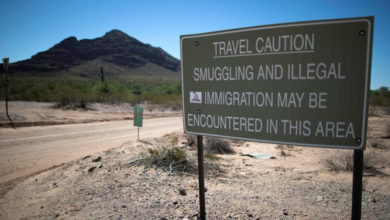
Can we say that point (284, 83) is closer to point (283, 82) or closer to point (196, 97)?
point (283, 82)

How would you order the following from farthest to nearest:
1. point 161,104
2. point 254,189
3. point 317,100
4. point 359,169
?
1. point 161,104
2. point 254,189
3. point 317,100
4. point 359,169

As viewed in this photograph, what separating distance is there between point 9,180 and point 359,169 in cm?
677

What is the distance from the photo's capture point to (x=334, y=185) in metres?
4.91

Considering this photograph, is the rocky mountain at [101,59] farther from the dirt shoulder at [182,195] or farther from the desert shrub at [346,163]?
the desert shrub at [346,163]

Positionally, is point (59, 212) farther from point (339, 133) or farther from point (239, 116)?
point (339, 133)

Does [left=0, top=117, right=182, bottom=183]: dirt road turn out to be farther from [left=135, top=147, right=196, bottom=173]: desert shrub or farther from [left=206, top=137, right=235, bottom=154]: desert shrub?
[left=135, top=147, right=196, bottom=173]: desert shrub

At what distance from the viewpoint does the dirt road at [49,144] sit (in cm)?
699

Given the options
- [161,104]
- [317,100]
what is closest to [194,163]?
[317,100]

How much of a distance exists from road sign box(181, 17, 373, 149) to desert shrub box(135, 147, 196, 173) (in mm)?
2539

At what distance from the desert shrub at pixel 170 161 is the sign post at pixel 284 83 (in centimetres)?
253

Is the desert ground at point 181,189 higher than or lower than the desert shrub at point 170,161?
lower

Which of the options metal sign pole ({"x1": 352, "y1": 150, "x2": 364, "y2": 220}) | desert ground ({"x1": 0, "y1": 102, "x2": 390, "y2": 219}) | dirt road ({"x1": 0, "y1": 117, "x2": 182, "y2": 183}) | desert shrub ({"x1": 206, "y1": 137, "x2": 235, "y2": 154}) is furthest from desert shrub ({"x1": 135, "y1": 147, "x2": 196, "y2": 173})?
metal sign pole ({"x1": 352, "y1": 150, "x2": 364, "y2": 220})

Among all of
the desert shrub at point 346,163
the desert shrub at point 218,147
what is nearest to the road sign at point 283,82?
the desert shrub at point 346,163

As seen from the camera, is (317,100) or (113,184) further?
(113,184)
